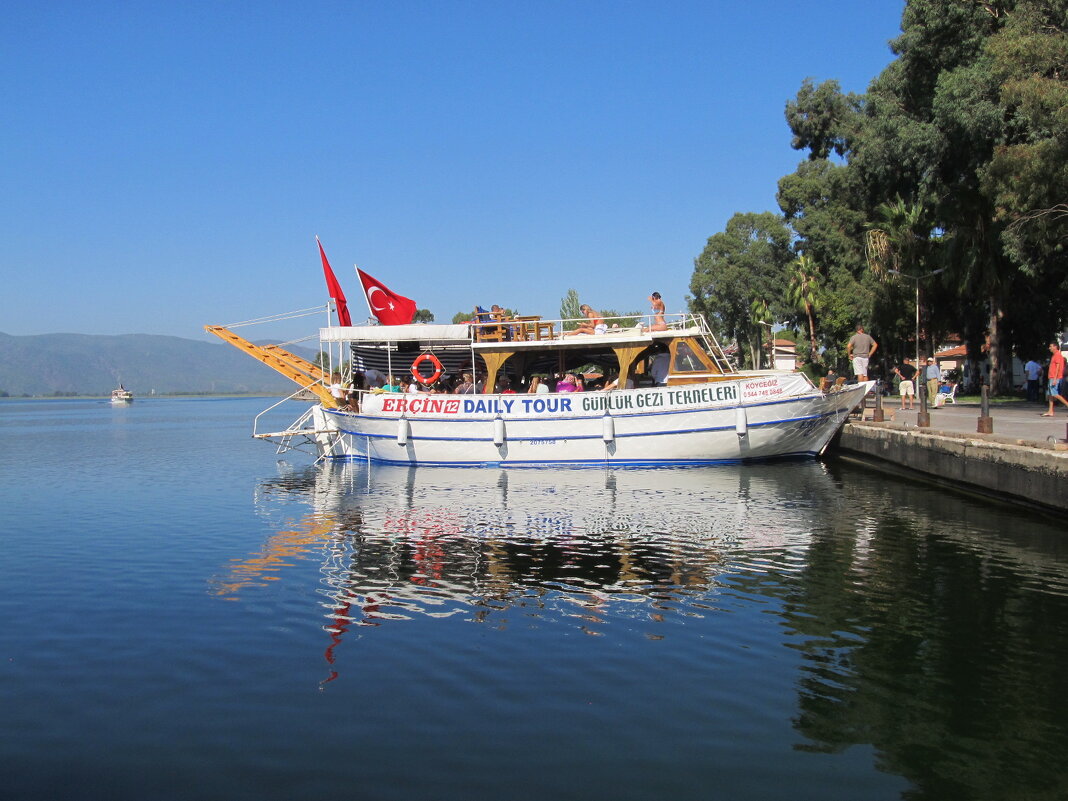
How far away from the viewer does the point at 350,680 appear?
22.6ft

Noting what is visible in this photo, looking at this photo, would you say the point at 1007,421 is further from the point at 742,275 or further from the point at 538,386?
the point at 742,275

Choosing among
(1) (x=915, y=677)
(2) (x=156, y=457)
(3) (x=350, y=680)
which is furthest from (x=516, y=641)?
(2) (x=156, y=457)

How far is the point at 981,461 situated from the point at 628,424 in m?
7.99

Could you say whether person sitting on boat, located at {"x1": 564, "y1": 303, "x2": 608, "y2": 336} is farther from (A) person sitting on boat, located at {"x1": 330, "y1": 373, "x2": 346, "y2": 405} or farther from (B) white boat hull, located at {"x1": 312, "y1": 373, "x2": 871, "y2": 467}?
(A) person sitting on boat, located at {"x1": 330, "y1": 373, "x2": 346, "y2": 405}

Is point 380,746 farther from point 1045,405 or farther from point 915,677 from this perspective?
point 1045,405

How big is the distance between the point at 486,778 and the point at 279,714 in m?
1.82

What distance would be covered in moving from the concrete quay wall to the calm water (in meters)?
0.53

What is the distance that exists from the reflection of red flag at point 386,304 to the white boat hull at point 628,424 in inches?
112

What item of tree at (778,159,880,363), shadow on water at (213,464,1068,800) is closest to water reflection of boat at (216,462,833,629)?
shadow on water at (213,464,1068,800)

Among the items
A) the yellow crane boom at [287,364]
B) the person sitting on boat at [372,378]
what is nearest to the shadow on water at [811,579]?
the person sitting on boat at [372,378]

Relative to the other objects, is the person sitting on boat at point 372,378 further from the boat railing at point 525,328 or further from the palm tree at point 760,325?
the palm tree at point 760,325

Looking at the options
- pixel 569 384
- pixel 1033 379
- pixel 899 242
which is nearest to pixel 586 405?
pixel 569 384

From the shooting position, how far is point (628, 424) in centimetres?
2109

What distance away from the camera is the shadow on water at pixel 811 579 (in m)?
5.85
